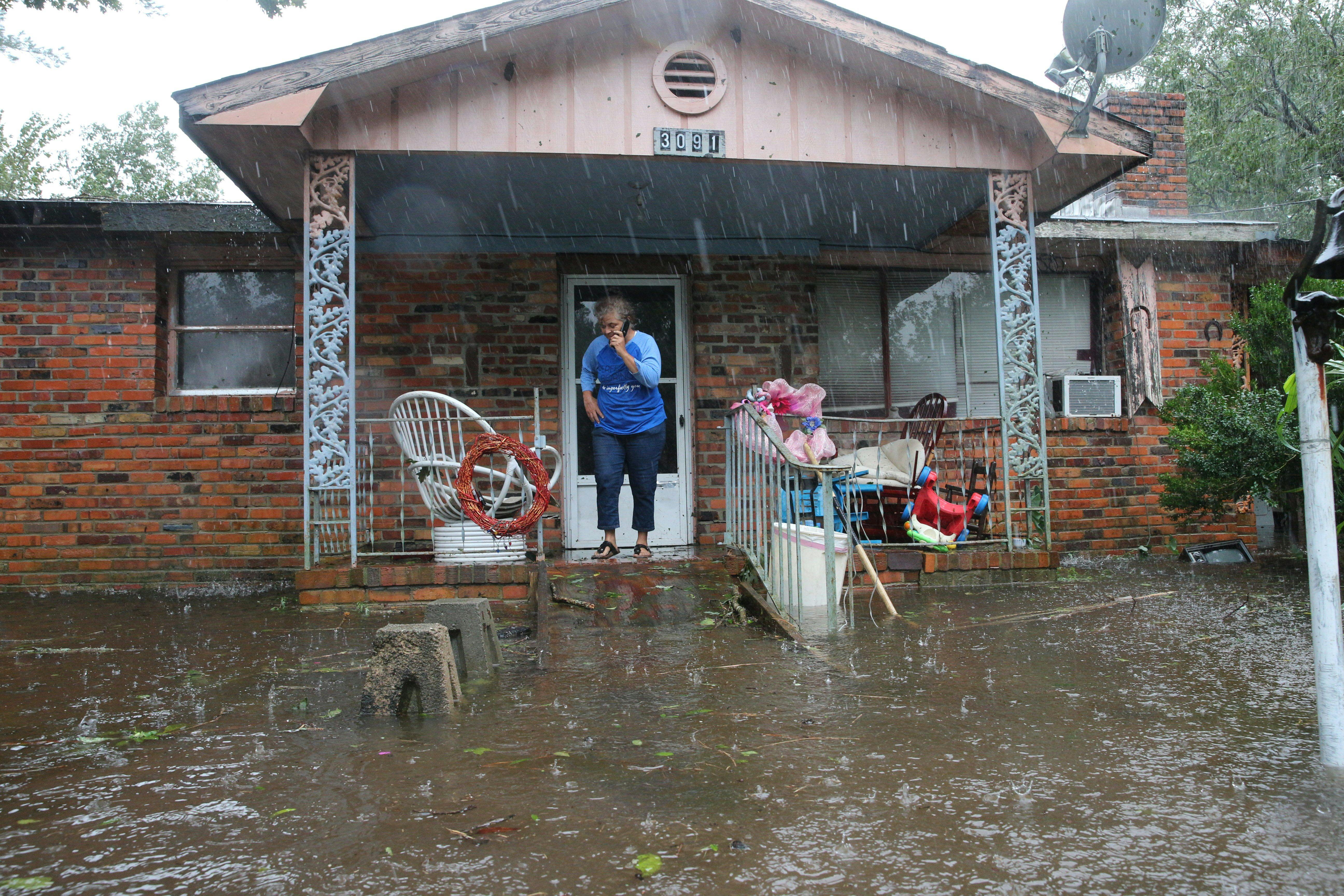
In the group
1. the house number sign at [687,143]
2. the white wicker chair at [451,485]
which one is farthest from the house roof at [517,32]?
the white wicker chair at [451,485]

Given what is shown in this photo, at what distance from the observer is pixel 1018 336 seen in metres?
6.13

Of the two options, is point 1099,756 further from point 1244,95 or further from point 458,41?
point 1244,95

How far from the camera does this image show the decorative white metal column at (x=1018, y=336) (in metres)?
6.04

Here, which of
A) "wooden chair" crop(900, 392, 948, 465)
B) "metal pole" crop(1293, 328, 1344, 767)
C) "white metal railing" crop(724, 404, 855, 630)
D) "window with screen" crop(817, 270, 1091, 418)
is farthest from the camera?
"window with screen" crop(817, 270, 1091, 418)

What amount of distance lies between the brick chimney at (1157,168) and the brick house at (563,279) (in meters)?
1.72

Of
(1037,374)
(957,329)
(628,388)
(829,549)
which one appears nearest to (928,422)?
(1037,374)

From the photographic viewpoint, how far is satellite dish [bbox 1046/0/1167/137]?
18.3 feet

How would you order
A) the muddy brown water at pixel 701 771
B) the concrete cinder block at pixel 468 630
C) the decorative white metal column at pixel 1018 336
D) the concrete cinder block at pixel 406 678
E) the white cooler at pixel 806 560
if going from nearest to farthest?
1. the muddy brown water at pixel 701 771
2. the concrete cinder block at pixel 406 678
3. the concrete cinder block at pixel 468 630
4. the white cooler at pixel 806 560
5. the decorative white metal column at pixel 1018 336

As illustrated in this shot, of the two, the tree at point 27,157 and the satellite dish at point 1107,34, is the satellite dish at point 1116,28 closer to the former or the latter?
the satellite dish at point 1107,34

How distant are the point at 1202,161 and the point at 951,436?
14.3 m

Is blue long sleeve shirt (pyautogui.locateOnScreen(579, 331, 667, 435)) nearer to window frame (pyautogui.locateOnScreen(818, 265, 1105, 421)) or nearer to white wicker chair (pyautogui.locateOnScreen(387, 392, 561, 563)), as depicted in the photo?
white wicker chair (pyautogui.locateOnScreen(387, 392, 561, 563))

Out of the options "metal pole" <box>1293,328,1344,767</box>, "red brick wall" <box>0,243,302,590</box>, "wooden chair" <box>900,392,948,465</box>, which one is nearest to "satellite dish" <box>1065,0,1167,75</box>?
"wooden chair" <box>900,392,948,465</box>

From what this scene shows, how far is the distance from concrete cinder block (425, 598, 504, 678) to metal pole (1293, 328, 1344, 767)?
9.17 ft

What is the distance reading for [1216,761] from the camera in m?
2.55
